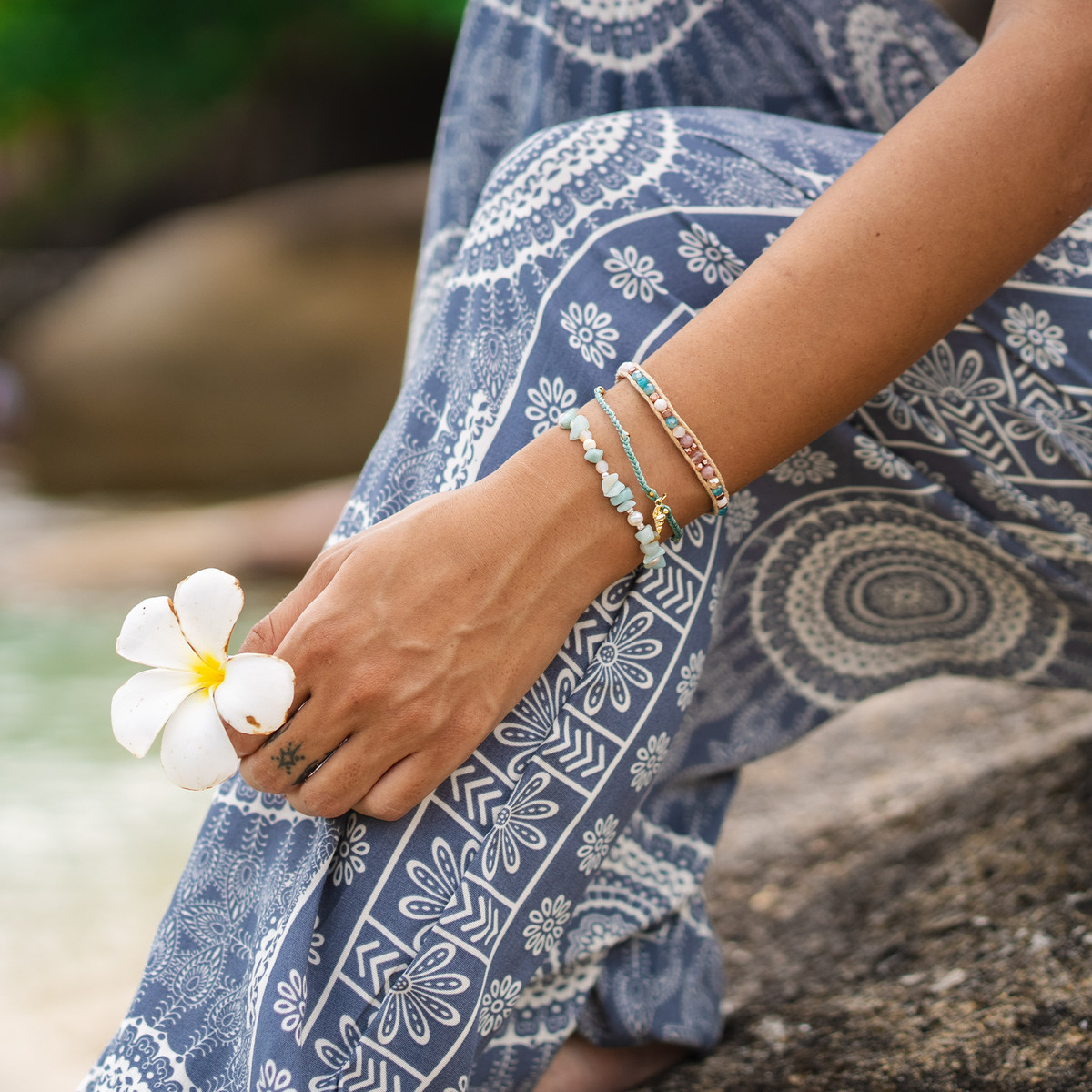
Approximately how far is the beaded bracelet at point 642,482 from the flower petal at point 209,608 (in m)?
0.20

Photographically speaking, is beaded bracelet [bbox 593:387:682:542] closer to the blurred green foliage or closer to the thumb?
the thumb

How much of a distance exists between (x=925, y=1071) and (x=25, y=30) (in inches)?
325

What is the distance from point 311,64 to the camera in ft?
25.9

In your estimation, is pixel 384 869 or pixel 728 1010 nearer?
pixel 384 869

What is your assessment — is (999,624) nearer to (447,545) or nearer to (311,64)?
(447,545)

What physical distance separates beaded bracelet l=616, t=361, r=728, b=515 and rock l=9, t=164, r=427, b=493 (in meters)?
5.31

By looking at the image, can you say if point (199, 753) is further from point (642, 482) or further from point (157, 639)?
point (642, 482)

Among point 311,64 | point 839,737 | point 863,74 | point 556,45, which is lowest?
point 839,737

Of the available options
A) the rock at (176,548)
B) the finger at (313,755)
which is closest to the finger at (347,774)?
the finger at (313,755)

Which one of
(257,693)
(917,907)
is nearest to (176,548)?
(917,907)

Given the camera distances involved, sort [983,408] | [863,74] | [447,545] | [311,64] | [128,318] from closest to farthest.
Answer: [447,545]
[983,408]
[863,74]
[128,318]
[311,64]

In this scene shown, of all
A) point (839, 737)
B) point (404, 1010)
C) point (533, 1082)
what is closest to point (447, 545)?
point (404, 1010)

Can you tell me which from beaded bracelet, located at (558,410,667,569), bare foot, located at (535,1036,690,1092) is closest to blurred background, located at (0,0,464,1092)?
bare foot, located at (535,1036,690,1092)

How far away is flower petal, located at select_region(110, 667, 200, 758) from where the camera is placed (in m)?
0.46
